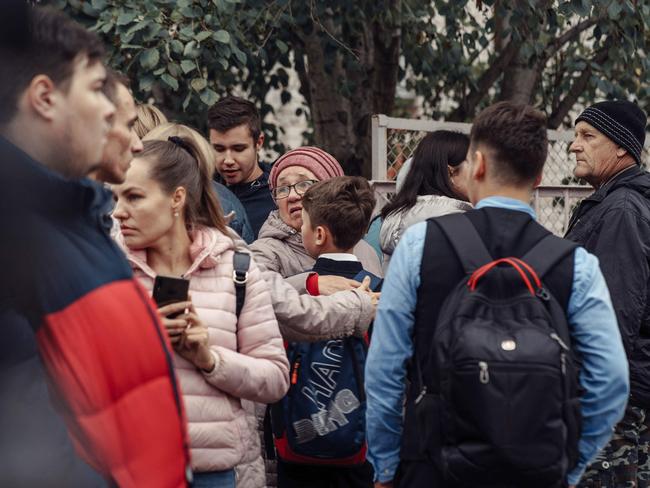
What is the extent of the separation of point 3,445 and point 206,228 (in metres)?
1.64

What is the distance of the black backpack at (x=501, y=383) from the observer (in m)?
2.79

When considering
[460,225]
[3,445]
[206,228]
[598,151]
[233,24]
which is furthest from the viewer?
[233,24]

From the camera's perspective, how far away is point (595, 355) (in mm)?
3059

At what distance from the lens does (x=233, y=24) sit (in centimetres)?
657

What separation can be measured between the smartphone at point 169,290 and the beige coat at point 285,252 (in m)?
1.45

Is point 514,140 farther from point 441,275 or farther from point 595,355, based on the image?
point 595,355

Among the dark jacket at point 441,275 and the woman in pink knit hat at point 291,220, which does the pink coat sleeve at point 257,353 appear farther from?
the woman in pink knit hat at point 291,220

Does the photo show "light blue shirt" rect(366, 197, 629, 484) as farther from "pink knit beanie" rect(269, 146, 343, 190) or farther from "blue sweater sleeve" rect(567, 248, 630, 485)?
"pink knit beanie" rect(269, 146, 343, 190)

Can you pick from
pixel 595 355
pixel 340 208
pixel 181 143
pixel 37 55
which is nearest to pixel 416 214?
pixel 340 208

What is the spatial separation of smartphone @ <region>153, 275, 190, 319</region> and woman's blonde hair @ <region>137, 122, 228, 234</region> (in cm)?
50

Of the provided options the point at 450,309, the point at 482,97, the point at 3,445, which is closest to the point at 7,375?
the point at 3,445

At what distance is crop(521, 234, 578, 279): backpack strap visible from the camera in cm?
297

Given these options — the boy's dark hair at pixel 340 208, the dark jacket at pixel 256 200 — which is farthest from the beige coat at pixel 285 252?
the dark jacket at pixel 256 200

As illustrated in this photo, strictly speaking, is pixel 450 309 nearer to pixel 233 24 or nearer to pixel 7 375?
pixel 7 375
